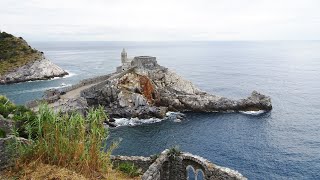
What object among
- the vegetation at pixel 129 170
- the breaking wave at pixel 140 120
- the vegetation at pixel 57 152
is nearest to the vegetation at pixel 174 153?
the vegetation at pixel 129 170

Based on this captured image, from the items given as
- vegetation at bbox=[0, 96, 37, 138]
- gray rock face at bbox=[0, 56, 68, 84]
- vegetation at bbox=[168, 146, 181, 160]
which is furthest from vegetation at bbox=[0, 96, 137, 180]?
Answer: gray rock face at bbox=[0, 56, 68, 84]

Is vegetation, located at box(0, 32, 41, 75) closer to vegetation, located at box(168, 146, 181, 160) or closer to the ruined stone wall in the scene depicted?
the ruined stone wall

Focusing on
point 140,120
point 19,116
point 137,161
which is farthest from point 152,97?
point 19,116

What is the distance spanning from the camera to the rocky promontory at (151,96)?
2591 inches

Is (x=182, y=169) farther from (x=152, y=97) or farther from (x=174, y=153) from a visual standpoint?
(x=152, y=97)

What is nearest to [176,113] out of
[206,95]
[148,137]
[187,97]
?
[187,97]

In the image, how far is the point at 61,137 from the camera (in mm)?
15086

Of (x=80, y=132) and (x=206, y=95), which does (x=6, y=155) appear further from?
(x=206, y=95)

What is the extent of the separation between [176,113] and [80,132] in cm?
5336

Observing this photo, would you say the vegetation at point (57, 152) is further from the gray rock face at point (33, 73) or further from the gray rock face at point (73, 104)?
the gray rock face at point (33, 73)

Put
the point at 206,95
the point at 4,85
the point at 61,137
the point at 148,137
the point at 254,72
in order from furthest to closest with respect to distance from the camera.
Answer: the point at 254,72, the point at 4,85, the point at 206,95, the point at 148,137, the point at 61,137

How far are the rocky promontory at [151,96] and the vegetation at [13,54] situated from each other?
49.7 metres

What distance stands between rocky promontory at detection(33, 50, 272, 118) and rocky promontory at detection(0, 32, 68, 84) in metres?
43.7

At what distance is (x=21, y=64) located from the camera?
10875 cm
